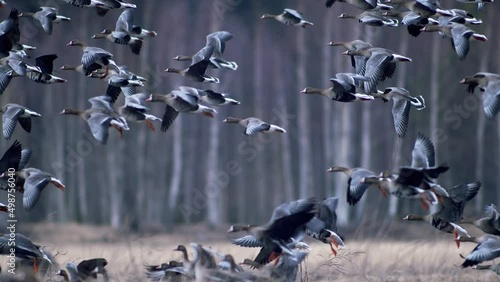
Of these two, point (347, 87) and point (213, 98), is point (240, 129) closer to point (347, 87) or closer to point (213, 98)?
point (213, 98)

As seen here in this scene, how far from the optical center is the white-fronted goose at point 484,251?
8.27m

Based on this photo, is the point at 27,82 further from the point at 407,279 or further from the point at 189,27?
the point at 407,279

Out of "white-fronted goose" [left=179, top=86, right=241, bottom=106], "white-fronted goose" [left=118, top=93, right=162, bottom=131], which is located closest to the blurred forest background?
"white-fronted goose" [left=179, top=86, right=241, bottom=106]

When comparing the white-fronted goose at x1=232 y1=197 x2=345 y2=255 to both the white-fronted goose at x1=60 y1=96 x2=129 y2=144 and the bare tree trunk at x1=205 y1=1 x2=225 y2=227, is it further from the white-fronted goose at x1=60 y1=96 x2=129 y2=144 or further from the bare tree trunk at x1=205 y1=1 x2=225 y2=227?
the bare tree trunk at x1=205 y1=1 x2=225 y2=227

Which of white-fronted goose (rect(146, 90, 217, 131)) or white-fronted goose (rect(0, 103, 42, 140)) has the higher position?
white-fronted goose (rect(146, 90, 217, 131))

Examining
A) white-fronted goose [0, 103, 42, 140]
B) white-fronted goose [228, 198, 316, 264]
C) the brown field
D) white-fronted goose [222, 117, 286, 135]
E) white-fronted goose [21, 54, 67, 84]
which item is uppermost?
white-fronted goose [21, 54, 67, 84]

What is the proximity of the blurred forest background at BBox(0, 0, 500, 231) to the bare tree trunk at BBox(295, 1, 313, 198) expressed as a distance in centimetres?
2

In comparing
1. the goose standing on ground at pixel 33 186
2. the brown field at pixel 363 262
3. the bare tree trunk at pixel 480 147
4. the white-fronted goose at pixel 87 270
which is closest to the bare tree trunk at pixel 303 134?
the bare tree trunk at pixel 480 147

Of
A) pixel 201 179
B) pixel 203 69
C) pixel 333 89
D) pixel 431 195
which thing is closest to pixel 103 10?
pixel 203 69

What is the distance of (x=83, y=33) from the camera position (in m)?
18.4

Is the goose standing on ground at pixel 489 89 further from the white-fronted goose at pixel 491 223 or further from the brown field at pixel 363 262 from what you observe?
the brown field at pixel 363 262

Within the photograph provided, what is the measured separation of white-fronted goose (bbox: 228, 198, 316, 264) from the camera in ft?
26.4

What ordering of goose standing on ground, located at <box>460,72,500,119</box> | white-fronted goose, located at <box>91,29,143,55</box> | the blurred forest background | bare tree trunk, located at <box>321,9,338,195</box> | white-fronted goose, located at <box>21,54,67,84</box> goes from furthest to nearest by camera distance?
1. bare tree trunk, located at <box>321,9,338,195</box>
2. the blurred forest background
3. white-fronted goose, located at <box>91,29,143,55</box>
4. white-fronted goose, located at <box>21,54,67,84</box>
5. goose standing on ground, located at <box>460,72,500,119</box>

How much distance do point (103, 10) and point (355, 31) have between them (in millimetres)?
8745
